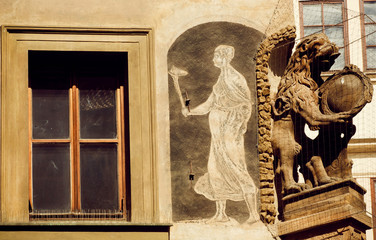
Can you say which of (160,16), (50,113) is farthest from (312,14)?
(50,113)

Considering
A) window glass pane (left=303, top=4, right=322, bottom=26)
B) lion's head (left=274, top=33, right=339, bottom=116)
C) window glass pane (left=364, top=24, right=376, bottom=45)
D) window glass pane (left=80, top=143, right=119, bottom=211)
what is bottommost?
window glass pane (left=80, top=143, right=119, bottom=211)

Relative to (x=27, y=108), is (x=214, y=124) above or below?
below

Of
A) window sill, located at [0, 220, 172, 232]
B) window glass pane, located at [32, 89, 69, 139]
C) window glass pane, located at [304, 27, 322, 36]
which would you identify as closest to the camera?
window sill, located at [0, 220, 172, 232]

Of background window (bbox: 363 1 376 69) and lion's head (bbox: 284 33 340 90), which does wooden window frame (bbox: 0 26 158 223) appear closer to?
lion's head (bbox: 284 33 340 90)

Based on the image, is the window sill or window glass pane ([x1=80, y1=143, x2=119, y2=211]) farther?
window glass pane ([x1=80, y1=143, x2=119, y2=211])

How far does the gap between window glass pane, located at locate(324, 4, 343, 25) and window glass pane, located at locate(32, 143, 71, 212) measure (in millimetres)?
5090

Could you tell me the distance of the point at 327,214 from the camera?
12969 millimetres

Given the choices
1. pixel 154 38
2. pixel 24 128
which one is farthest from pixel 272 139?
pixel 24 128

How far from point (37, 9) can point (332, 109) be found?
3.26 meters

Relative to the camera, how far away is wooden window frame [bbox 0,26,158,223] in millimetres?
13102

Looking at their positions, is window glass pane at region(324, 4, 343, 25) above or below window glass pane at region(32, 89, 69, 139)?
above

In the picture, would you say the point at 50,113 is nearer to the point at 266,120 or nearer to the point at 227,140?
the point at 227,140

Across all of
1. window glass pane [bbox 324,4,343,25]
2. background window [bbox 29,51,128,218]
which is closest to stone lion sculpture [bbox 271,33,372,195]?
background window [bbox 29,51,128,218]

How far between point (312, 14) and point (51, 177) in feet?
17.4
